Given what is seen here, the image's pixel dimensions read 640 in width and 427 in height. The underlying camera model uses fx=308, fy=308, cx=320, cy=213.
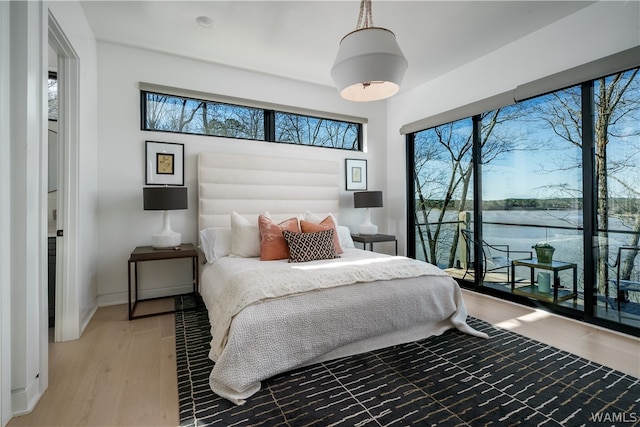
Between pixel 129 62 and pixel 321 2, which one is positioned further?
pixel 129 62

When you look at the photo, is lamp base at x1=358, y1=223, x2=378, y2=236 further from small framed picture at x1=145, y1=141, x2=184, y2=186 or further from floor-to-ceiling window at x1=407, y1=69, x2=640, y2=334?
small framed picture at x1=145, y1=141, x2=184, y2=186

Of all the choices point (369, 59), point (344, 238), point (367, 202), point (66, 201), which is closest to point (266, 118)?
point (367, 202)

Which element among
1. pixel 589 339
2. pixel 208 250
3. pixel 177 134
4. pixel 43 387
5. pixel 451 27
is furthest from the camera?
pixel 177 134

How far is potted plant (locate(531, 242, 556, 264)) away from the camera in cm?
304

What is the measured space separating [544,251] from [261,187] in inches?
124

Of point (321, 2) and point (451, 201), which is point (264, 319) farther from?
point (451, 201)

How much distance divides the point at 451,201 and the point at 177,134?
11.5 ft

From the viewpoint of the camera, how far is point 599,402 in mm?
1631

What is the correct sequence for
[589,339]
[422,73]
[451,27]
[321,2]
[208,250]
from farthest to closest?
[422,73]
[208,250]
[451,27]
[321,2]
[589,339]

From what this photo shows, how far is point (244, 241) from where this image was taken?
122 inches

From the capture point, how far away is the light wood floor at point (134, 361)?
1.58 meters

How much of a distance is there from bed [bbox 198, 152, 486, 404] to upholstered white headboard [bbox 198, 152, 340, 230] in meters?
0.01

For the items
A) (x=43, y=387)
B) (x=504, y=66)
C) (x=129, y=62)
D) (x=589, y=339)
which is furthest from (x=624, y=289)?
(x=129, y=62)

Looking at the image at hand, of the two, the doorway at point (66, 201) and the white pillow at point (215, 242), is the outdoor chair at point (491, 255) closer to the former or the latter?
the white pillow at point (215, 242)
